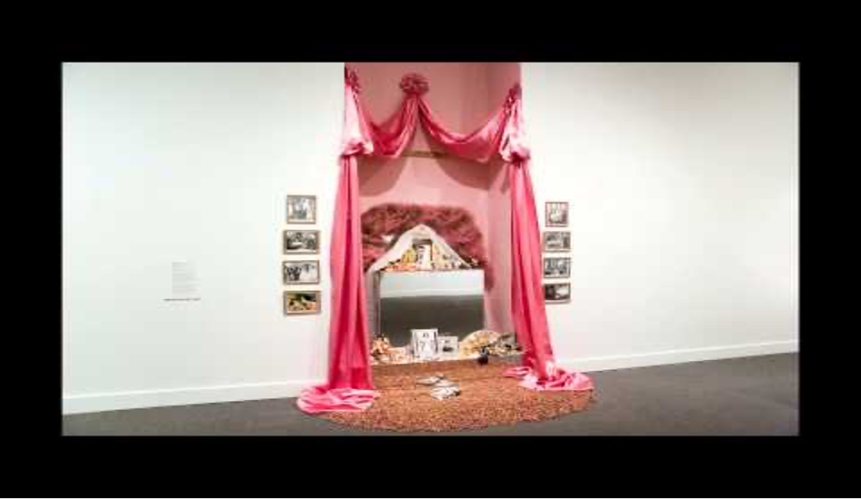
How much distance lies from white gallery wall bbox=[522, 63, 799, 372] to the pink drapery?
0.98 feet

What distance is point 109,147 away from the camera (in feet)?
11.5

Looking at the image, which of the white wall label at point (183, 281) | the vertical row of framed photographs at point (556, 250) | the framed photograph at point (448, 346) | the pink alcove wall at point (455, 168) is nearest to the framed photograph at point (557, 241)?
the vertical row of framed photographs at point (556, 250)

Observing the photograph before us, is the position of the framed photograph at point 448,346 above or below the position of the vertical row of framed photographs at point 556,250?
below

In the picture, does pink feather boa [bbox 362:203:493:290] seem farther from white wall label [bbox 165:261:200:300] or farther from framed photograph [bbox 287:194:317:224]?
white wall label [bbox 165:261:200:300]

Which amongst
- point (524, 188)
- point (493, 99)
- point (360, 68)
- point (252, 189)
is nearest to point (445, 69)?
point (493, 99)

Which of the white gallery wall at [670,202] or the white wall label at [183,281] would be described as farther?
the white gallery wall at [670,202]

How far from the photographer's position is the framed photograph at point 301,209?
3.80m

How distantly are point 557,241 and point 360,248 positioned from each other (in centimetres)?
201

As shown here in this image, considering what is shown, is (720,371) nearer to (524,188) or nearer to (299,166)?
(524,188)

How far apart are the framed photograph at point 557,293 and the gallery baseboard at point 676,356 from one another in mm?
601

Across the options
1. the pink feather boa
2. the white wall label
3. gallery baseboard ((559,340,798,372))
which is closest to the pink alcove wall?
the pink feather boa

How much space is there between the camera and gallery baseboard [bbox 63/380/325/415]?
11.2 feet

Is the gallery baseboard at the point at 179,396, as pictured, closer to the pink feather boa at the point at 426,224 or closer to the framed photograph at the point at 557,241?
the pink feather boa at the point at 426,224

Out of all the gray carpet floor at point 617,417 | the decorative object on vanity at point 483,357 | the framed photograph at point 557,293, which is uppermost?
the framed photograph at point 557,293
